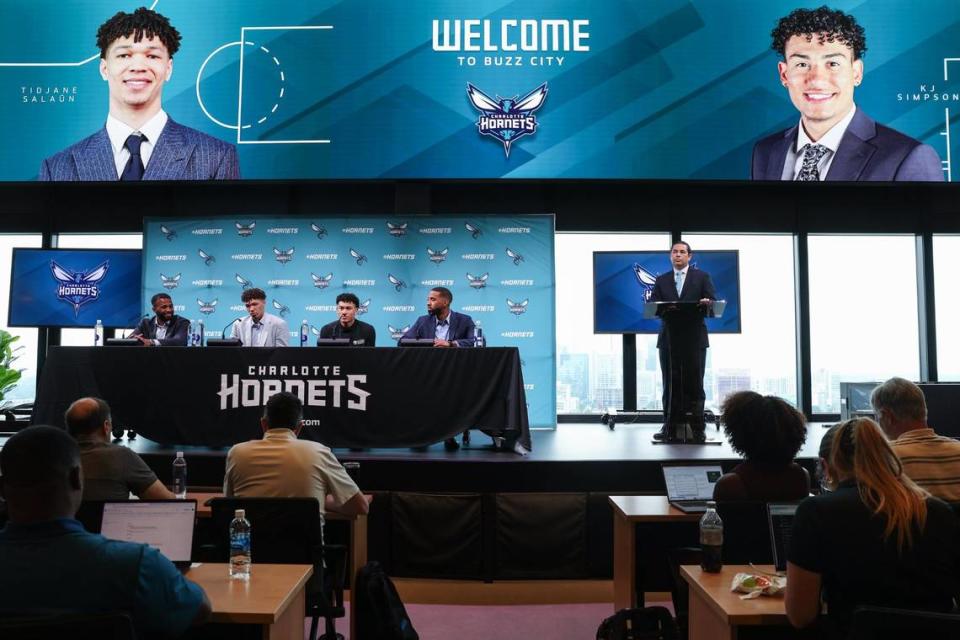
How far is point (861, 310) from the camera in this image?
783 centimetres

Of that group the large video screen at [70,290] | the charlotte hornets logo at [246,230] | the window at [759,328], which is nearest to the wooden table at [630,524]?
the window at [759,328]

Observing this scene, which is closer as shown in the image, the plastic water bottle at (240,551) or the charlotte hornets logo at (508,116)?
the plastic water bottle at (240,551)

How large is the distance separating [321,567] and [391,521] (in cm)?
157

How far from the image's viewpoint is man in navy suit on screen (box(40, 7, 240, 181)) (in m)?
7.23

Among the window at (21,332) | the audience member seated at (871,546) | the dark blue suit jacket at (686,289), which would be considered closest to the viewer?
the audience member seated at (871,546)

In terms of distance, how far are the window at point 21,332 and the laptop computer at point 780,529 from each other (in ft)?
26.6

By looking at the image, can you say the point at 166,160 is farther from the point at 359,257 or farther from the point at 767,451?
the point at 767,451

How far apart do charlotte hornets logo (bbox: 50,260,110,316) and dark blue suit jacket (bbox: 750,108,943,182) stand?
6.90m

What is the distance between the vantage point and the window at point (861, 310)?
7762mm

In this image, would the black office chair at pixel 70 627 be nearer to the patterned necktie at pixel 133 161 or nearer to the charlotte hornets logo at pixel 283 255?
the charlotte hornets logo at pixel 283 255

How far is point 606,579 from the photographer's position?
4.18m

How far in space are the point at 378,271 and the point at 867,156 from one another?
16.8ft

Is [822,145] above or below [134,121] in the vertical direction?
below

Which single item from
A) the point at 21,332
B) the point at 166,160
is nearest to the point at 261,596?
the point at 166,160
